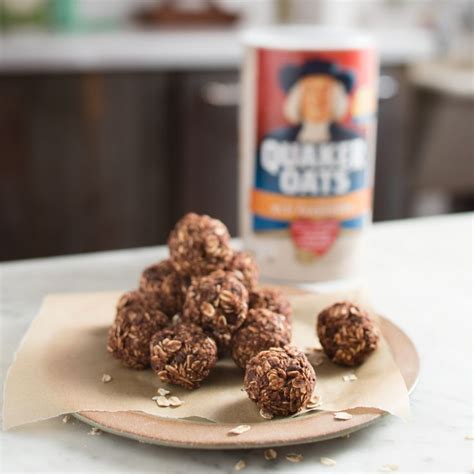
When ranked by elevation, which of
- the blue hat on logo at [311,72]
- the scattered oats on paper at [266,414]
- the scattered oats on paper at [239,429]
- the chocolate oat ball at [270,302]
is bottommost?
the scattered oats on paper at [266,414]

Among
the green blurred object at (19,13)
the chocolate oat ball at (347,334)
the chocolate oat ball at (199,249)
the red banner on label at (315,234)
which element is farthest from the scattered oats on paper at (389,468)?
the green blurred object at (19,13)

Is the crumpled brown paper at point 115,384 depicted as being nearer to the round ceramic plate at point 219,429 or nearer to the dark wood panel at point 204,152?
the round ceramic plate at point 219,429

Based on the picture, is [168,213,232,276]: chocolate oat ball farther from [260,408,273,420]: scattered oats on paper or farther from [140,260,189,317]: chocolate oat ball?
[260,408,273,420]: scattered oats on paper

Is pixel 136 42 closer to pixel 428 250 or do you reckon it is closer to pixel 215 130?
pixel 215 130

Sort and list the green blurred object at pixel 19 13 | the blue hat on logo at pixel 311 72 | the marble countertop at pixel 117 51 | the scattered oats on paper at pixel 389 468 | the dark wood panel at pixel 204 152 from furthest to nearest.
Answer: the green blurred object at pixel 19 13
the dark wood panel at pixel 204 152
the marble countertop at pixel 117 51
the blue hat on logo at pixel 311 72
the scattered oats on paper at pixel 389 468

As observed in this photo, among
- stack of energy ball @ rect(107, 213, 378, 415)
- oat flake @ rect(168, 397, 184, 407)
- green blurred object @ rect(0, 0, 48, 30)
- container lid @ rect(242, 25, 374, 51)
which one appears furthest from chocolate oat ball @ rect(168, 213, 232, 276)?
green blurred object @ rect(0, 0, 48, 30)

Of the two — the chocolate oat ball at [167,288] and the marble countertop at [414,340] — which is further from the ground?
the chocolate oat ball at [167,288]

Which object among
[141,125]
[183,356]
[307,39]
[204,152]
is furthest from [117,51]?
[183,356]
